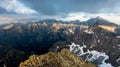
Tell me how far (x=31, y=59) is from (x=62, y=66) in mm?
21842

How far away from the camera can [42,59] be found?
18700 centimetres

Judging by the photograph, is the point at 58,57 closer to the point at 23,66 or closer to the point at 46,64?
the point at 46,64

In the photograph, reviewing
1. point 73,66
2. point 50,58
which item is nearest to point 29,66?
point 50,58

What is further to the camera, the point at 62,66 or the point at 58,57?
the point at 58,57

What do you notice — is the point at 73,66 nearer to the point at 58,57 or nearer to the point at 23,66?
the point at 58,57

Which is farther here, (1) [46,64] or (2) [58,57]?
(2) [58,57]

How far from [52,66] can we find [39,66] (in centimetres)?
861

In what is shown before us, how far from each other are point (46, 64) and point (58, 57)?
1592cm

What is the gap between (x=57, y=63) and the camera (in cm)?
18562

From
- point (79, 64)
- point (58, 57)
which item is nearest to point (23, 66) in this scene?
point (58, 57)

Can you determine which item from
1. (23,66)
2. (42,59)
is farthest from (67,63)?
(23,66)

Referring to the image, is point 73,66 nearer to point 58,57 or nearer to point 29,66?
point 58,57

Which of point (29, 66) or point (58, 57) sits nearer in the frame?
point (29, 66)

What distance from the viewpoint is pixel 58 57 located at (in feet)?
642
